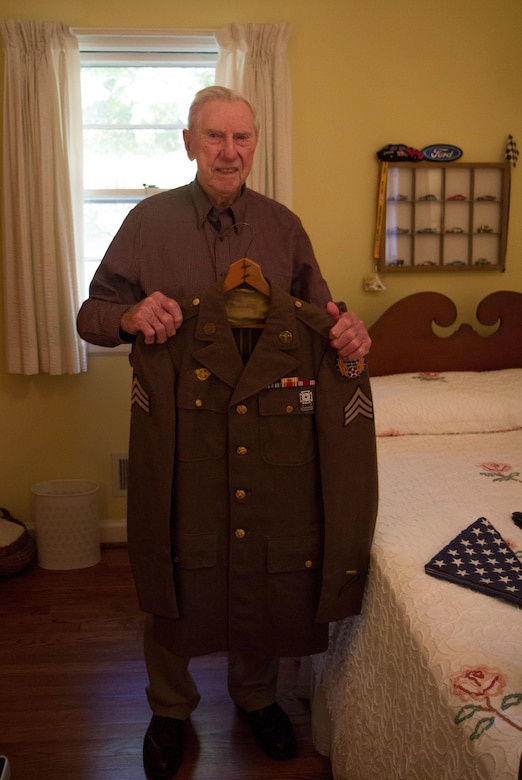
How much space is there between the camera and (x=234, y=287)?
1.39 meters

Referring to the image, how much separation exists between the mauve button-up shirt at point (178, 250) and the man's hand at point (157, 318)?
20cm

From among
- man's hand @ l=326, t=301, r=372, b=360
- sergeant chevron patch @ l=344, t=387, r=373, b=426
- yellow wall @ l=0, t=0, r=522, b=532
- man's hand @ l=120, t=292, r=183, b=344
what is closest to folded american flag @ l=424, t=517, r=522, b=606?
sergeant chevron patch @ l=344, t=387, r=373, b=426

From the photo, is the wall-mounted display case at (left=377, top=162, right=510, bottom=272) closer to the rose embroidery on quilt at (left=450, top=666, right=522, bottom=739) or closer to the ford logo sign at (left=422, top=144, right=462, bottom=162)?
the ford logo sign at (left=422, top=144, right=462, bottom=162)

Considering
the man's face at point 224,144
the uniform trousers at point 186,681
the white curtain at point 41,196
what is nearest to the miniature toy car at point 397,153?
the white curtain at point 41,196

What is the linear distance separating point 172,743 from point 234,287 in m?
1.15

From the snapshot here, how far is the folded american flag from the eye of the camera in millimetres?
1203

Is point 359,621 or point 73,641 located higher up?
point 359,621

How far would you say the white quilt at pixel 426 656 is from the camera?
0.92 m

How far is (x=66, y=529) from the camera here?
2822mm

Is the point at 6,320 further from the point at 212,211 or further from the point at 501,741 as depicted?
the point at 501,741

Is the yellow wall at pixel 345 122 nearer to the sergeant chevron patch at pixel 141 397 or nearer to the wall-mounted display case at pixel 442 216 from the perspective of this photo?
the wall-mounted display case at pixel 442 216

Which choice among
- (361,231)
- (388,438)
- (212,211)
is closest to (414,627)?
(212,211)

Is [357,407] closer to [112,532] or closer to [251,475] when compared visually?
[251,475]

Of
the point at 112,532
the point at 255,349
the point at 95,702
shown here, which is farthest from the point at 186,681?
the point at 112,532
